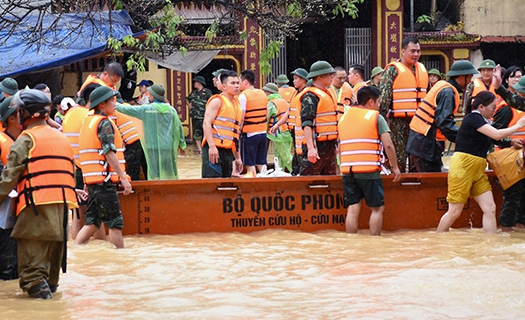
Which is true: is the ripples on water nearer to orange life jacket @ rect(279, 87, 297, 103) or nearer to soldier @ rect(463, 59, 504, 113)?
soldier @ rect(463, 59, 504, 113)

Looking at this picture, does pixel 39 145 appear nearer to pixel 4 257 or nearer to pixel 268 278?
pixel 4 257

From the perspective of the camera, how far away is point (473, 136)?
10.3 m

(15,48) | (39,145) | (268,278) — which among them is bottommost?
(268,278)

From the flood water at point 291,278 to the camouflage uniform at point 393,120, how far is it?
1440mm

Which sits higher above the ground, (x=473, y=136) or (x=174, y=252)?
(x=473, y=136)

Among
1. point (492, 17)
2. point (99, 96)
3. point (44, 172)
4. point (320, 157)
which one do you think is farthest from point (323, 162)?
point (492, 17)

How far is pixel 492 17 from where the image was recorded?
27250 millimetres

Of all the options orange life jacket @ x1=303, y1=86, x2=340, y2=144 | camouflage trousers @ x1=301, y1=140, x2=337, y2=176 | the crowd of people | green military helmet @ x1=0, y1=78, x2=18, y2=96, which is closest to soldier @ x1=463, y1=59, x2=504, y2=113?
the crowd of people

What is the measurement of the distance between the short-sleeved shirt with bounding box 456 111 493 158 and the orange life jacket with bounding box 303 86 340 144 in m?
2.00

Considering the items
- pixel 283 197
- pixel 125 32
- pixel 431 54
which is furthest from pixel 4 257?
pixel 431 54

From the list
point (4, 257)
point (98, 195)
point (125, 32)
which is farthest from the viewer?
point (125, 32)

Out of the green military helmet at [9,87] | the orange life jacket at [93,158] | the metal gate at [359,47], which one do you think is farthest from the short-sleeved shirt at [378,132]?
the metal gate at [359,47]

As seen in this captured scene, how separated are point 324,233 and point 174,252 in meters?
2.01

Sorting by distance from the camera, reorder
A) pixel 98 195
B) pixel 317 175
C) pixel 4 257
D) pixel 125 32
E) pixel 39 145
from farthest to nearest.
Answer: pixel 125 32 → pixel 317 175 → pixel 98 195 → pixel 4 257 → pixel 39 145
